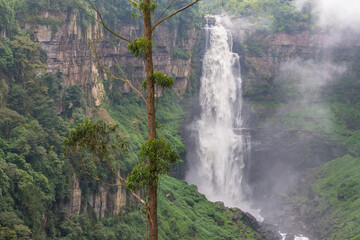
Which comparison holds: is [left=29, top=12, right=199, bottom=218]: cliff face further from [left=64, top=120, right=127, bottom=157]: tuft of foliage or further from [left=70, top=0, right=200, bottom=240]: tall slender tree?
[left=70, top=0, right=200, bottom=240]: tall slender tree

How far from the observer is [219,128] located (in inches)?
2339

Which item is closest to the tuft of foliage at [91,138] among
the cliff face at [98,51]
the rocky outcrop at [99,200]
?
the cliff face at [98,51]

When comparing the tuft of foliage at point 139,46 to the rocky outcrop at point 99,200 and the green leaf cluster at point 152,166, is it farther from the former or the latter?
the rocky outcrop at point 99,200

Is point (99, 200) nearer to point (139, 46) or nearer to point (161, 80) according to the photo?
point (161, 80)

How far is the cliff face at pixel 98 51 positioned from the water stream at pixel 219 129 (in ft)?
10.3

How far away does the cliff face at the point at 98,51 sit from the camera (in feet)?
117

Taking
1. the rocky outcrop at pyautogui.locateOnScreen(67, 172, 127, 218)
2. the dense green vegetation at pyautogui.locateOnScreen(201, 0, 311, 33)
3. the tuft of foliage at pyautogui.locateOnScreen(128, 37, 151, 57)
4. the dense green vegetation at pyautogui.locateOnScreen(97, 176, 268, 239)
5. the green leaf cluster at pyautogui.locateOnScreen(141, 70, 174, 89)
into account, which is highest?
the dense green vegetation at pyautogui.locateOnScreen(201, 0, 311, 33)

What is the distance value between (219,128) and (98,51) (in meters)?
21.0

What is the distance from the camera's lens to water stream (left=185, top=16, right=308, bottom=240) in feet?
181

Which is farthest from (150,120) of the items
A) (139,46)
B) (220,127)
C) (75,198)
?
(220,127)

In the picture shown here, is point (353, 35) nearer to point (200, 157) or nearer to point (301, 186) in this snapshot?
point (301, 186)

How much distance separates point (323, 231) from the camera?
45.5 m

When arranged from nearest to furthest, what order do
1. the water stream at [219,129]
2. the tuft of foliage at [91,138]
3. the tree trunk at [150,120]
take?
the tree trunk at [150,120] < the tuft of foliage at [91,138] < the water stream at [219,129]

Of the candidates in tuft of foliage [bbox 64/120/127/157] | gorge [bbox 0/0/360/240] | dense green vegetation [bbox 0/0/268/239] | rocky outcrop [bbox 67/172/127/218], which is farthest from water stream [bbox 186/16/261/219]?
tuft of foliage [bbox 64/120/127/157]
